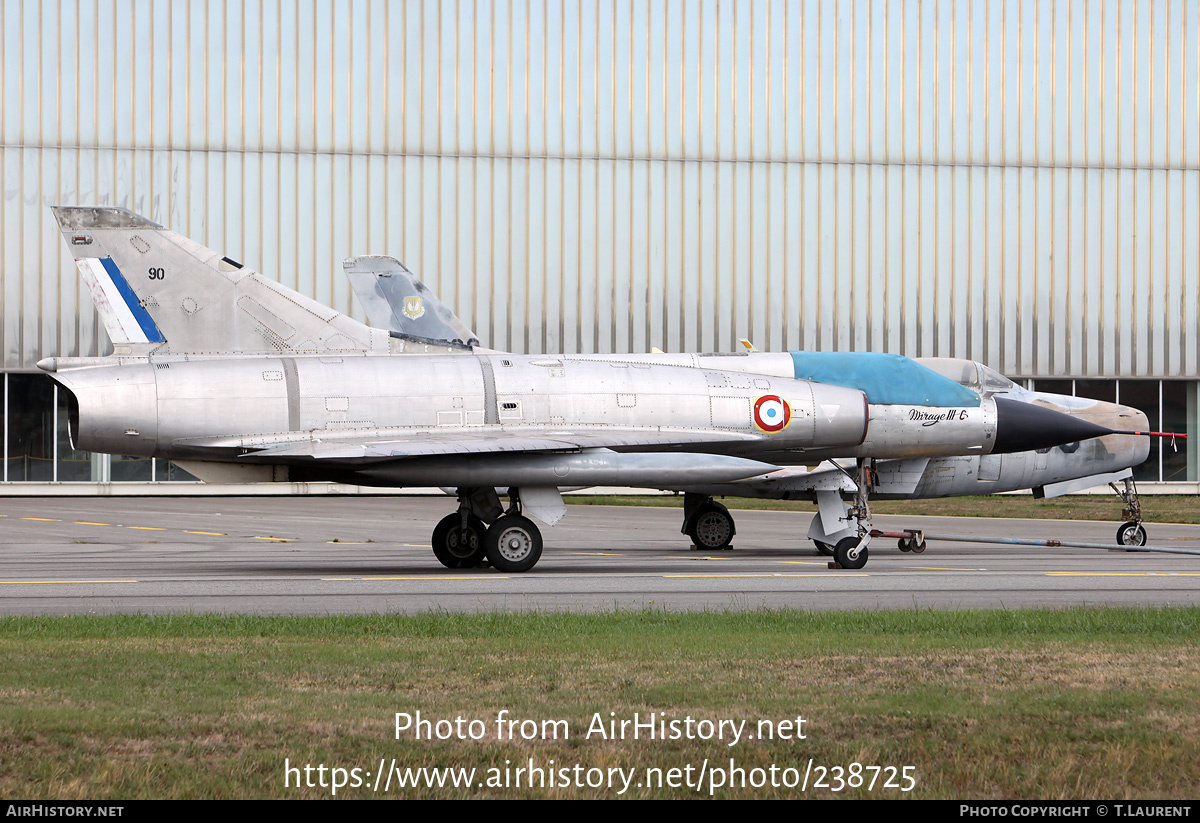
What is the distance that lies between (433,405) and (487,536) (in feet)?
5.83

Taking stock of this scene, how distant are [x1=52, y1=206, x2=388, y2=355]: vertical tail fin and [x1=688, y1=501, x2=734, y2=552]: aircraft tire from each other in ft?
21.7

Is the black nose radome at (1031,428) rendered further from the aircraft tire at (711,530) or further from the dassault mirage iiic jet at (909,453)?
the aircraft tire at (711,530)

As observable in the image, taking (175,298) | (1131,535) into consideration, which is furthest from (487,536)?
(1131,535)

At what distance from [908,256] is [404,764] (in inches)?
1578

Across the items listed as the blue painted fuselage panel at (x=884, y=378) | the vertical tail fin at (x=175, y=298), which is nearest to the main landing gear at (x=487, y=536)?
the vertical tail fin at (x=175, y=298)

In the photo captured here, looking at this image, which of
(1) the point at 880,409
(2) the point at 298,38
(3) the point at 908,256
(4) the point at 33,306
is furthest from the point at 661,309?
(1) the point at 880,409

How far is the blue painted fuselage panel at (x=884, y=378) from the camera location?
18328 millimetres

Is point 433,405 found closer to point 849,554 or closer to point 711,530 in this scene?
point 849,554

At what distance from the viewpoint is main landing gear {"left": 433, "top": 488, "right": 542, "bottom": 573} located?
53.9 ft

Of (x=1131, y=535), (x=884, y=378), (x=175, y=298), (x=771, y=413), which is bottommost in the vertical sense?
(x=1131, y=535)

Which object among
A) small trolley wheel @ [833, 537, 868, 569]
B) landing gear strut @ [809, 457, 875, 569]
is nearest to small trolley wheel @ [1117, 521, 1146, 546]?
landing gear strut @ [809, 457, 875, 569]

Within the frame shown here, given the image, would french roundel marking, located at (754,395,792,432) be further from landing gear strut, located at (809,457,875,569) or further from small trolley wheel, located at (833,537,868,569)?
small trolley wheel, located at (833,537,868,569)

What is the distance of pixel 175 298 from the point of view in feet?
55.5

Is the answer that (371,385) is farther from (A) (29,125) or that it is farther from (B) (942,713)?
(A) (29,125)
